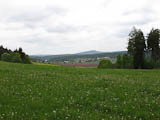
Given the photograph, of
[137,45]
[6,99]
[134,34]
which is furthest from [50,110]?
[134,34]

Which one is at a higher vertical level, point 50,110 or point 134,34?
point 134,34

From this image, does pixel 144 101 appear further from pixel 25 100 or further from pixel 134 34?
pixel 134 34

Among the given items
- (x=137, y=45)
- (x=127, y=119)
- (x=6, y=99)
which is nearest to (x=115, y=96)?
(x=127, y=119)

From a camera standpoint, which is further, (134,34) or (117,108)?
(134,34)

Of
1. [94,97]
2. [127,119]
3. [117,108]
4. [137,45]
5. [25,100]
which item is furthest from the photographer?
[137,45]

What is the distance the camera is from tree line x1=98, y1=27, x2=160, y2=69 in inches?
3398

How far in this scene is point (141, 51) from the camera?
85.7 m

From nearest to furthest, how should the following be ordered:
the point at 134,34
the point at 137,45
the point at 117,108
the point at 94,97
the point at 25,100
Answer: the point at 117,108
the point at 25,100
the point at 94,97
the point at 137,45
the point at 134,34

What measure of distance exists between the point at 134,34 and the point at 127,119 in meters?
90.1

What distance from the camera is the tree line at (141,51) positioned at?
8631 cm

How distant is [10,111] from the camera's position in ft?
29.0

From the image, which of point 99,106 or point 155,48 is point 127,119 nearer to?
point 99,106

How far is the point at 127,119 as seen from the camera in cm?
828

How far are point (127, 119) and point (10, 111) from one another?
4971 millimetres
